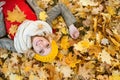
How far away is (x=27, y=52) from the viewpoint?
244 cm

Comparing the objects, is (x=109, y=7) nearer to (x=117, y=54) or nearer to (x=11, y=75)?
(x=117, y=54)

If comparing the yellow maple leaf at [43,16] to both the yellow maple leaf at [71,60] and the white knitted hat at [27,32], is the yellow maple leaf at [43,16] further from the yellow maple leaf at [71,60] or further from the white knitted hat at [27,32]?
the yellow maple leaf at [71,60]

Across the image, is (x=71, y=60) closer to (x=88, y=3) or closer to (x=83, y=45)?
(x=83, y=45)

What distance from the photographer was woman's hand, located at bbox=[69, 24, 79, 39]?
8.54ft

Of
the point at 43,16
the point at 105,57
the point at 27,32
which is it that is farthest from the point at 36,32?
the point at 105,57

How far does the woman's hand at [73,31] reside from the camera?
2.60 metres

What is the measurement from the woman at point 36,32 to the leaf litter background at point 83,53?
9cm

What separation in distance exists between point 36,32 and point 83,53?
481 millimetres

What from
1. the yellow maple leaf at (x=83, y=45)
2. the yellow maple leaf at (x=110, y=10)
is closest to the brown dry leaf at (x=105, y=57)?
the yellow maple leaf at (x=83, y=45)

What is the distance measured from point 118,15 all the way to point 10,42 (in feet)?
3.38

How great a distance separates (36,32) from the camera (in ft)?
7.68

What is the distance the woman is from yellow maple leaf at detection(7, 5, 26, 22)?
0.03m

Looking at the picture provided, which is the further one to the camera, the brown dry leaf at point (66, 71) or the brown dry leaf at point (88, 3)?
the brown dry leaf at point (88, 3)

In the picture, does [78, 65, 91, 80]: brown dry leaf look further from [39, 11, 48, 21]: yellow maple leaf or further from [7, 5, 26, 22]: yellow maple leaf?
[7, 5, 26, 22]: yellow maple leaf
